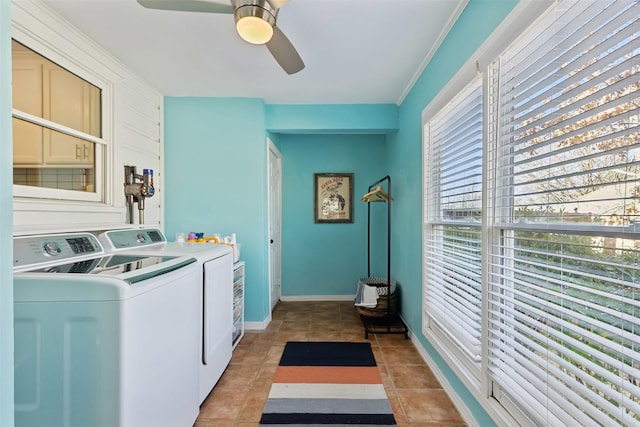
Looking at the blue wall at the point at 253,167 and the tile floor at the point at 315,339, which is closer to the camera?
the tile floor at the point at 315,339

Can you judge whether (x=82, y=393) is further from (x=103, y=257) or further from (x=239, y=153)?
(x=239, y=153)

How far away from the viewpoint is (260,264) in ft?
10.2

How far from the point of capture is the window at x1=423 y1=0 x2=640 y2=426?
0.83m

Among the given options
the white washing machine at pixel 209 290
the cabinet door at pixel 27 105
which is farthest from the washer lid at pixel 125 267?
the cabinet door at pixel 27 105

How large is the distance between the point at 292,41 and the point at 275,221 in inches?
89.3

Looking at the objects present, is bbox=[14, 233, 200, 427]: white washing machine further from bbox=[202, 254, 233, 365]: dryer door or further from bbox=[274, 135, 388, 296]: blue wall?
bbox=[274, 135, 388, 296]: blue wall

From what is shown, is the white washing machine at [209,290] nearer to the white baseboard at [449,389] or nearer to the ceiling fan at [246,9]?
the ceiling fan at [246,9]

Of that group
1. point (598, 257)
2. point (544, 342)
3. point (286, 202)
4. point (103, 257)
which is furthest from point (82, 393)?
point (286, 202)

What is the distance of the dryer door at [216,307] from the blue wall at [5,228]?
3.74 feet

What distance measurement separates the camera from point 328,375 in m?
2.21

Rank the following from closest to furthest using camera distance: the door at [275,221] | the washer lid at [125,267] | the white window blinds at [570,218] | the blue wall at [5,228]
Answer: the blue wall at [5,228] < the white window blinds at [570,218] < the washer lid at [125,267] < the door at [275,221]

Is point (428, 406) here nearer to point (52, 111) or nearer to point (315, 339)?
point (315, 339)

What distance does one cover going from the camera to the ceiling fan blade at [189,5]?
4.61 ft

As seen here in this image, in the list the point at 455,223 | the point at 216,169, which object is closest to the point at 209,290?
the point at 216,169
